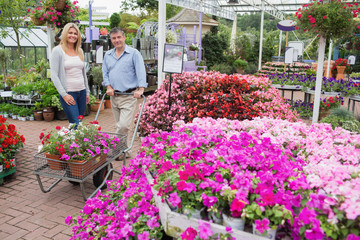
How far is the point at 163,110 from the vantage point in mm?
5648

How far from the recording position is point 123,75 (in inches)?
182

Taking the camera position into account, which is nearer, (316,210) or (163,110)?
(316,210)

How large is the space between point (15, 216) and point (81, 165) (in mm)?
894

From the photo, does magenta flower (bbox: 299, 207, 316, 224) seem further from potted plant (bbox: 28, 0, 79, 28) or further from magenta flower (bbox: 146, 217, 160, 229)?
potted plant (bbox: 28, 0, 79, 28)

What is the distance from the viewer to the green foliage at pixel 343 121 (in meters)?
A: 5.13

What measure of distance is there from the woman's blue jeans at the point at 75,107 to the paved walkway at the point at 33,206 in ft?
1.94

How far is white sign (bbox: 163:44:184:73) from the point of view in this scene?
203 inches

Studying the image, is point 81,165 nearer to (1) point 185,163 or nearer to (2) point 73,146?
(2) point 73,146

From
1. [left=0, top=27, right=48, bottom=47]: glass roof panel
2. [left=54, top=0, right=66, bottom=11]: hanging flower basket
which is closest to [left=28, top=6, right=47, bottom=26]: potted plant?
[left=54, top=0, right=66, bottom=11]: hanging flower basket

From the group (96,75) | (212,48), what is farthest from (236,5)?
(96,75)

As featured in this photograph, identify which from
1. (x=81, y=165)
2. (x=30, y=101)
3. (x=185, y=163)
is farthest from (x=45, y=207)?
(x=30, y=101)

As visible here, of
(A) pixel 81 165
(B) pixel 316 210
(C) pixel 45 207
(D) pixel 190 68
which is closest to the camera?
(B) pixel 316 210

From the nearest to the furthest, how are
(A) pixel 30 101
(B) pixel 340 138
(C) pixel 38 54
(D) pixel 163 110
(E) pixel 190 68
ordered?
(B) pixel 340 138 < (D) pixel 163 110 < (A) pixel 30 101 < (E) pixel 190 68 < (C) pixel 38 54

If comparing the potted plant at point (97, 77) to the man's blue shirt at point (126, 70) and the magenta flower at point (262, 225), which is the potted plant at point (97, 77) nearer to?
the man's blue shirt at point (126, 70)
